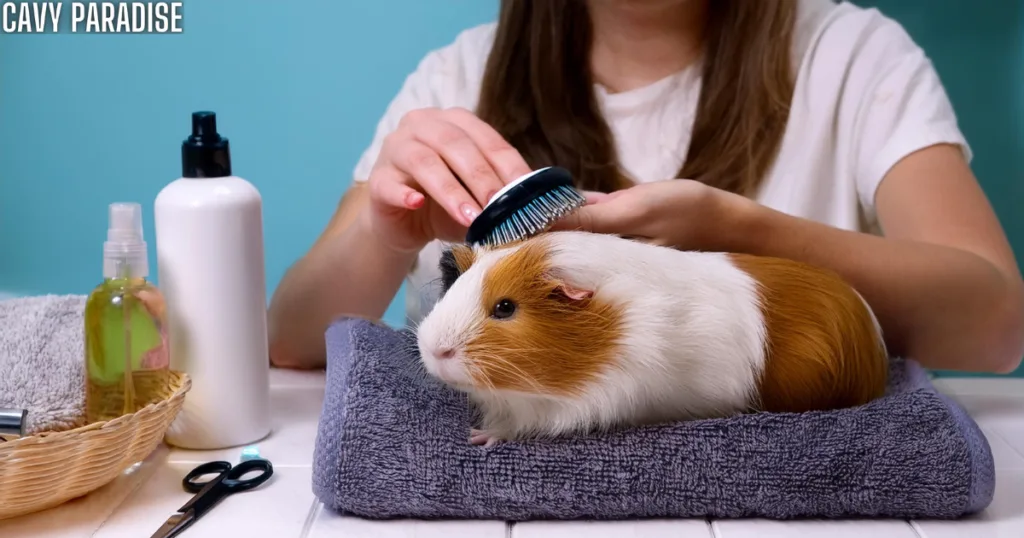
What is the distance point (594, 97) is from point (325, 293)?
45 cm

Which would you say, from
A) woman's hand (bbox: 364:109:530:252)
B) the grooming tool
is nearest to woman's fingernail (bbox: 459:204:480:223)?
woman's hand (bbox: 364:109:530:252)

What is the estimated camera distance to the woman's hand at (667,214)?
0.69 meters

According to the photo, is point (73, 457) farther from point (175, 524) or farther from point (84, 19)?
point (84, 19)

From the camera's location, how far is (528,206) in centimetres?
62

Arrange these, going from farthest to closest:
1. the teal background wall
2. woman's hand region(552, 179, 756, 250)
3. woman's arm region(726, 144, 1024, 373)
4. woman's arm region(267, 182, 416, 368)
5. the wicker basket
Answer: the teal background wall
woman's arm region(267, 182, 416, 368)
woman's arm region(726, 144, 1024, 373)
woman's hand region(552, 179, 756, 250)
the wicker basket

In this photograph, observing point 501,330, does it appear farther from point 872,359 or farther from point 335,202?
point 335,202

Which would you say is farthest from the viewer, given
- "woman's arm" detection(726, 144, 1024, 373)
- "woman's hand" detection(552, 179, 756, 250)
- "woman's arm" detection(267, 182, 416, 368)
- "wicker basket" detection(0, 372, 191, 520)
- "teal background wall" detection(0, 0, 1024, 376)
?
"teal background wall" detection(0, 0, 1024, 376)

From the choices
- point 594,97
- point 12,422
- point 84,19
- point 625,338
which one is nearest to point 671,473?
point 625,338

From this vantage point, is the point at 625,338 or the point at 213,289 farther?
the point at 213,289

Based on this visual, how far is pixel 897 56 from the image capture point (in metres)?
1.07

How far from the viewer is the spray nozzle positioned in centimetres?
71

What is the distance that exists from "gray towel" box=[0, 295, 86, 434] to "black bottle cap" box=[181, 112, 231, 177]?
0.18 meters

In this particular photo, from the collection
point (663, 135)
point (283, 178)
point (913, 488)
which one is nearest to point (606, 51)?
point (663, 135)

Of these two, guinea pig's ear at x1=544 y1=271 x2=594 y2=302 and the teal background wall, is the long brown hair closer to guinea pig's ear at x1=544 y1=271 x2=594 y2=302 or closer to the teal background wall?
the teal background wall
